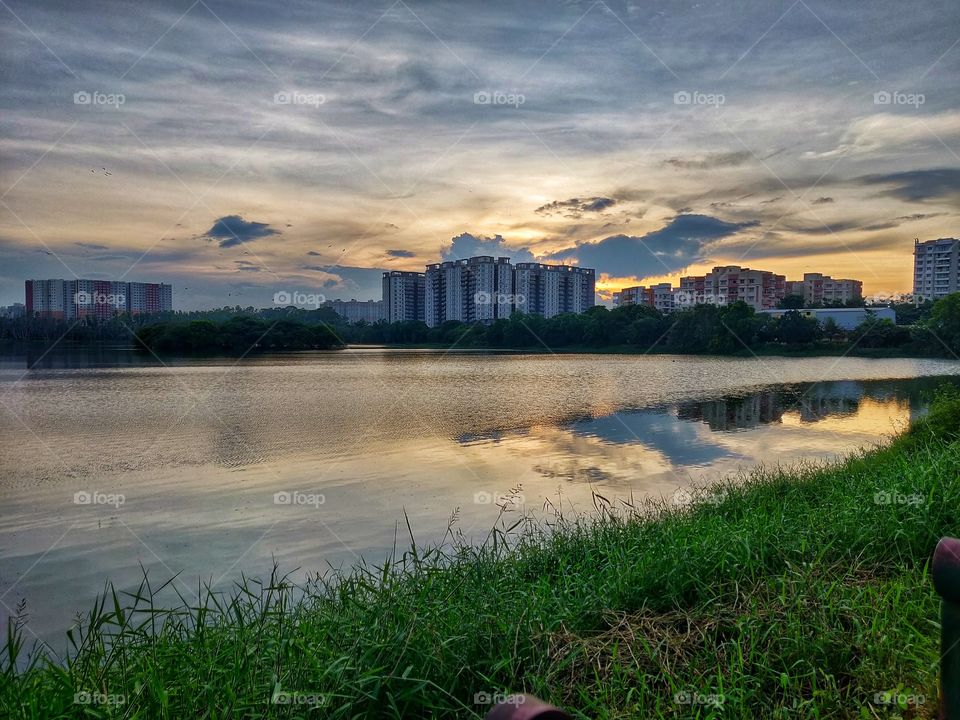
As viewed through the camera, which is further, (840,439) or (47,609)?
(840,439)

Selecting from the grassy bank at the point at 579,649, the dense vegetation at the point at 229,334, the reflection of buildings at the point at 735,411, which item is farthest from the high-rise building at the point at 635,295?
the grassy bank at the point at 579,649

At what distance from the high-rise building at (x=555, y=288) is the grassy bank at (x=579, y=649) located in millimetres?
77013

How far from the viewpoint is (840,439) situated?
1675 cm

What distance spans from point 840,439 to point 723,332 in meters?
50.5

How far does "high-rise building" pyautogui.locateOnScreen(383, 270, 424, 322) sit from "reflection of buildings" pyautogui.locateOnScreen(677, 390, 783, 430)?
6534 cm

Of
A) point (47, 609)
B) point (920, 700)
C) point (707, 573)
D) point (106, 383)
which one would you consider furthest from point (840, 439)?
point (106, 383)

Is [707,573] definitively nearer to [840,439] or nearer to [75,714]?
[75,714]

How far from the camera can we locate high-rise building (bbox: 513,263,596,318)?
84.7 metres

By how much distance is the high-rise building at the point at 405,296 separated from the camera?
288ft

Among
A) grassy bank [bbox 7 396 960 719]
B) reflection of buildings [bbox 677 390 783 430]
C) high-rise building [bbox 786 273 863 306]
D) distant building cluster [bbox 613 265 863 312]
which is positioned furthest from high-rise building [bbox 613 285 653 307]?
grassy bank [bbox 7 396 960 719]

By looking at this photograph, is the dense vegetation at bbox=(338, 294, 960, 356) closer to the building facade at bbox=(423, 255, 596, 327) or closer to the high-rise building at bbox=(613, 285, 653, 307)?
the building facade at bbox=(423, 255, 596, 327)

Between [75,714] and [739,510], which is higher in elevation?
[75,714]

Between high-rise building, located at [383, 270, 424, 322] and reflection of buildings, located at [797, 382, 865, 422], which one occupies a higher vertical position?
high-rise building, located at [383, 270, 424, 322]

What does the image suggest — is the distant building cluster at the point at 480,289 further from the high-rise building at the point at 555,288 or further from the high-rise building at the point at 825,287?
the high-rise building at the point at 825,287
